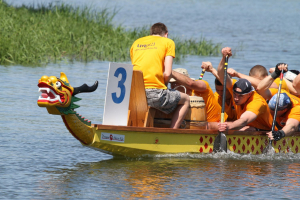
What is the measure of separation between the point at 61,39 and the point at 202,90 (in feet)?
38.8

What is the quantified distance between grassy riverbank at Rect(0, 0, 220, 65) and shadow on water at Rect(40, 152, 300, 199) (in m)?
10.4

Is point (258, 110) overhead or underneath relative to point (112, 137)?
overhead

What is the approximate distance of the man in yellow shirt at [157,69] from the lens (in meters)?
8.44

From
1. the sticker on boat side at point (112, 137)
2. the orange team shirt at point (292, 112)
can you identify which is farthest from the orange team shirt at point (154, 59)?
the orange team shirt at point (292, 112)

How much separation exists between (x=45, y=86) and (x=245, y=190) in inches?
112

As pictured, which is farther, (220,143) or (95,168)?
(220,143)

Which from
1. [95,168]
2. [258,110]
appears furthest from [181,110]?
[95,168]

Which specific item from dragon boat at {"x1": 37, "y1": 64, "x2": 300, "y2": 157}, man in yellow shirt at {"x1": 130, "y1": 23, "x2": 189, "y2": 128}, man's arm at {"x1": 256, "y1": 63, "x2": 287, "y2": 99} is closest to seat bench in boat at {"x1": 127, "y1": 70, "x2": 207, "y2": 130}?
→ dragon boat at {"x1": 37, "y1": 64, "x2": 300, "y2": 157}

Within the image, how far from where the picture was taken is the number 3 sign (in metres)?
8.00

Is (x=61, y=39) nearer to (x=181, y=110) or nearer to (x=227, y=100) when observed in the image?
(x=227, y=100)

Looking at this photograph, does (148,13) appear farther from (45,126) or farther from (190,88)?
(190,88)

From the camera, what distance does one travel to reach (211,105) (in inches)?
367

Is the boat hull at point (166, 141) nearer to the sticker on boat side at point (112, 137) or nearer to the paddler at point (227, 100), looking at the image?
the sticker on boat side at point (112, 137)

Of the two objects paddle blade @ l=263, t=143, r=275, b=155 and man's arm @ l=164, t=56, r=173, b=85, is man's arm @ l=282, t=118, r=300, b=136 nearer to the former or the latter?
paddle blade @ l=263, t=143, r=275, b=155
